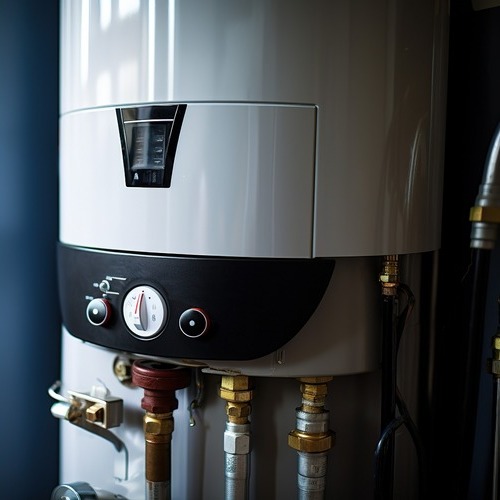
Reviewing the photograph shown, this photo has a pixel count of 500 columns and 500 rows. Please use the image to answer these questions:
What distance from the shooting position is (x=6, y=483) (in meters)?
1.20

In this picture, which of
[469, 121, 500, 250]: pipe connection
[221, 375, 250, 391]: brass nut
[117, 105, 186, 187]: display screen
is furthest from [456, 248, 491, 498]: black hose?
[117, 105, 186, 187]: display screen

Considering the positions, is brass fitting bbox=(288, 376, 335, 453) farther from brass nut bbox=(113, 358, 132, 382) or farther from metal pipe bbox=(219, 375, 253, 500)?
brass nut bbox=(113, 358, 132, 382)

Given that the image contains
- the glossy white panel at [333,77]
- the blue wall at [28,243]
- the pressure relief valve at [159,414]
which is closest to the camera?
the glossy white panel at [333,77]

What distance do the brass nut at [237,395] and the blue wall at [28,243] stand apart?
444mm

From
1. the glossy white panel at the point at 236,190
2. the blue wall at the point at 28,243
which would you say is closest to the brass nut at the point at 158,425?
the glossy white panel at the point at 236,190

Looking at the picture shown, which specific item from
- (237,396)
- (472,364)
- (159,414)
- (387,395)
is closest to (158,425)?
(159,414)

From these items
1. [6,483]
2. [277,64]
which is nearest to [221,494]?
[6,483]

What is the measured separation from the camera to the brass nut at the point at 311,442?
0.90 m

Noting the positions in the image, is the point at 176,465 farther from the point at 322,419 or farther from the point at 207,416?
the point at 322,419

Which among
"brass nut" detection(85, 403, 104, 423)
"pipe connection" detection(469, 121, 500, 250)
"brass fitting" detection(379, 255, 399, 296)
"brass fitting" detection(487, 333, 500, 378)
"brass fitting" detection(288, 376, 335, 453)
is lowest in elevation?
"brass nut" detection(85, 403, 104, 423)

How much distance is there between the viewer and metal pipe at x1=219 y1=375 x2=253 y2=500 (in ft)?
2.98

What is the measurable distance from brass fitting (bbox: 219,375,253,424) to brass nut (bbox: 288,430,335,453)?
0.22ft

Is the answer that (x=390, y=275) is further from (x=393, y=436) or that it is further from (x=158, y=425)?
(x=158, y=425)

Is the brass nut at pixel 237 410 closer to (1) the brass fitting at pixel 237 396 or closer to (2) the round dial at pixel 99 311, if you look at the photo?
(1) the brass fitting at pixel 237 396
